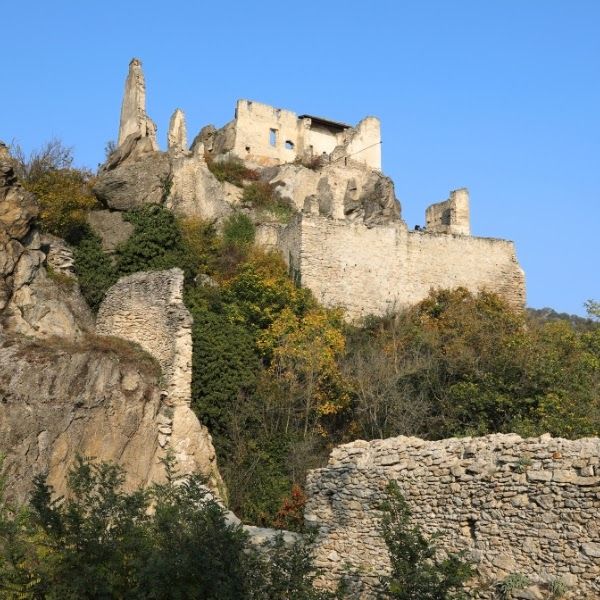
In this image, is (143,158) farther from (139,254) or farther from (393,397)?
(393,397)

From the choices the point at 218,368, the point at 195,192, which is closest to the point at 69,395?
the point at 218,368

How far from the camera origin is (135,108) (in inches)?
1426

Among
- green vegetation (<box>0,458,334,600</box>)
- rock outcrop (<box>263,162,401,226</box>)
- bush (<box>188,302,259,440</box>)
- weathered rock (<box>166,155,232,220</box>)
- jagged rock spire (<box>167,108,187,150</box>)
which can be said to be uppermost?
jagged rock spire (<box>167,108,187,150</box>)

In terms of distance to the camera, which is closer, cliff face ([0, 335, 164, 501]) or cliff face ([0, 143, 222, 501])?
cliff face ([0, 335, 164, 501])

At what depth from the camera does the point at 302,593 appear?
890cm

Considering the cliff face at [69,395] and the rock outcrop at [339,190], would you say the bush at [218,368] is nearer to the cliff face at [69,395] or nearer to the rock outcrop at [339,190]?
the cliff face at [69,395]

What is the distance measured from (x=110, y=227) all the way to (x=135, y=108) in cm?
1085

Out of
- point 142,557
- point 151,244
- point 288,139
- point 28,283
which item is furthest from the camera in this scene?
point 288,139

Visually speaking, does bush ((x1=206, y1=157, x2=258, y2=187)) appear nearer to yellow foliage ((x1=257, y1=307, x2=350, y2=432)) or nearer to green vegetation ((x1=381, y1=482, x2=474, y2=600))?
yellow foliage ((x1=257, y1=307, x2=350, y2=432))

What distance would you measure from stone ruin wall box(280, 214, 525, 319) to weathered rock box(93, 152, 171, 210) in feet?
15.1

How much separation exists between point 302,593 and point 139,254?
18208mm

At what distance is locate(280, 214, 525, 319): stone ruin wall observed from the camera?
30.0 meters

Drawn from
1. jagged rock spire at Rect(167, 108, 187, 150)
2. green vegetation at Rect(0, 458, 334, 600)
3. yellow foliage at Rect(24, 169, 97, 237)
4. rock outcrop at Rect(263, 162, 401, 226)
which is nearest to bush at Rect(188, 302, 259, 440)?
yellow foliage at Rect(24, 169, 97, 237)

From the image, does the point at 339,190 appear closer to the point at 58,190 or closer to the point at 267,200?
the point at 267,200
